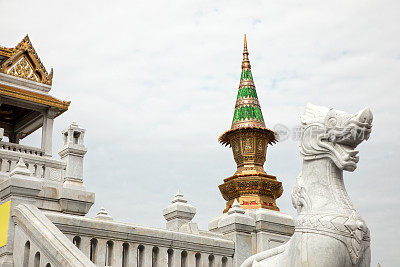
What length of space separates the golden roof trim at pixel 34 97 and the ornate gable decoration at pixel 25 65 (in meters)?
0.74

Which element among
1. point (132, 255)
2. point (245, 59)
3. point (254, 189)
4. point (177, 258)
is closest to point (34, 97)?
point (254, 189)

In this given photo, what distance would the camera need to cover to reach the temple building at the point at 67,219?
9797 millimetres

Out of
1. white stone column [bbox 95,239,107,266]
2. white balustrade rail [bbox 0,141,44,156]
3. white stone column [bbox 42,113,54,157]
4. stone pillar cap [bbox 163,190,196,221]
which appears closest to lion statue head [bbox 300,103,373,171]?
white stone column [bbox 95,239,107,266]

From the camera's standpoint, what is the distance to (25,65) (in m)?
21.0

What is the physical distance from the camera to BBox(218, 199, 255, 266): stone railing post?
12.5 metres

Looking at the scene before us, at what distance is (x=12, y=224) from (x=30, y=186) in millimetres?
691

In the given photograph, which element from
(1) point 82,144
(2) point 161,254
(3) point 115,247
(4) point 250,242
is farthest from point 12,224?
(1) point 82,144

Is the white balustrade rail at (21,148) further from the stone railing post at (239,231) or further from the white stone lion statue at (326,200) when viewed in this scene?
the white stone lion statue at (326,200)

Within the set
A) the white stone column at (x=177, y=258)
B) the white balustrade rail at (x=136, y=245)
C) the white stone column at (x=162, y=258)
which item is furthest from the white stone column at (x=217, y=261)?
Result: the white stone column at (x=162, y=258)

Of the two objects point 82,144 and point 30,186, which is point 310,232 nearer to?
point 30,186

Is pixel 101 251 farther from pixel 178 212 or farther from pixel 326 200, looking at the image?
pixel 326 200

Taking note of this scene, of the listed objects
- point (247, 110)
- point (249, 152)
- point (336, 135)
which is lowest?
point (336, 135)

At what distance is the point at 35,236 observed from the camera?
30.9 ft

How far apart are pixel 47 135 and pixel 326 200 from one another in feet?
47.5
